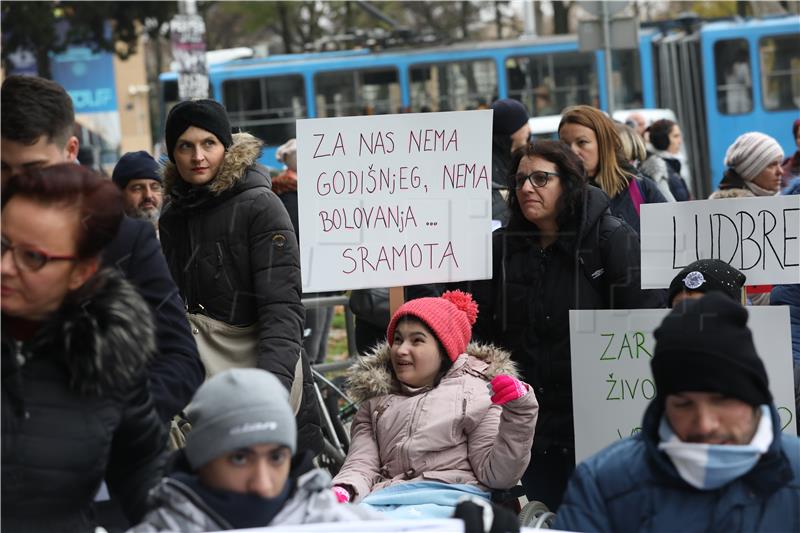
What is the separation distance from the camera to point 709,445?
9.31 feet

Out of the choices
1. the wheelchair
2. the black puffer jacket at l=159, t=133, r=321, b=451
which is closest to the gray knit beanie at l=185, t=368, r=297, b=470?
the black puffer jacket at l=159, t=133, r=321, b=451

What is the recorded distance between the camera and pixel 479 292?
211 inches

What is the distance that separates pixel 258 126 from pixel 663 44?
7943 millimetres

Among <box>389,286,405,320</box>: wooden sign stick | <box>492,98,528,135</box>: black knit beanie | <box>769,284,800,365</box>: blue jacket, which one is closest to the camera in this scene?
<box>769,284,800,365</box>: blue jacket

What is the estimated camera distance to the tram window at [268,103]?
25.9 meters

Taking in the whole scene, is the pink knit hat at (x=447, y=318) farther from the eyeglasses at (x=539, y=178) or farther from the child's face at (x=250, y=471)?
the child's face at (x=250, y=471)

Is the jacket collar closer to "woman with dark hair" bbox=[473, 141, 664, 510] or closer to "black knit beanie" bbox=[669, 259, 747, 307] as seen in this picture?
"black knit beanie" bbox=[669, 259, 747, 307]

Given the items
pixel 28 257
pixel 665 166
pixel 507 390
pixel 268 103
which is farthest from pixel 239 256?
pixel 268 103

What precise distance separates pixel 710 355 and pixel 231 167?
2.49 meters

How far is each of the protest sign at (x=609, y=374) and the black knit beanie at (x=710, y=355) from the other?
5.93 ft

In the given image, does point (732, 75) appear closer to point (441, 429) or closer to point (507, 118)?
point (507, 118)

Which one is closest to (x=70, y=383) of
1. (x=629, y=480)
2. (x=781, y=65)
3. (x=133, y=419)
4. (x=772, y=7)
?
(x=133, y=419)

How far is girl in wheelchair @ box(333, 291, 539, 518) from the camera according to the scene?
4.52m

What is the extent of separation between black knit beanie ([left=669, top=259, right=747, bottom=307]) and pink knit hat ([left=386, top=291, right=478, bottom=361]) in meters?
0.78
